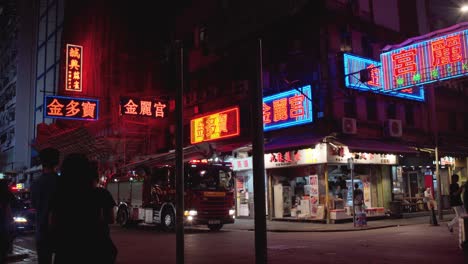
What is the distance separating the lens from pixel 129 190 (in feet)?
81.1

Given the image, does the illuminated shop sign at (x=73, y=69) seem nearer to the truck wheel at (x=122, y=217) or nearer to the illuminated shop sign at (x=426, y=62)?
the truck wheel at (x=122, y=217)

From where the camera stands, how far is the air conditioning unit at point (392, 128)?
85.6 ft

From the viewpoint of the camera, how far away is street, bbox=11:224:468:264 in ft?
38.4

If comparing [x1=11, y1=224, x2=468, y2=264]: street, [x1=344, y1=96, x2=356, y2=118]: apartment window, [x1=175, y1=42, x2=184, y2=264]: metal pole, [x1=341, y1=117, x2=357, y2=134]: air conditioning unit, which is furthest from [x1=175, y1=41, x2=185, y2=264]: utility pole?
[x1=344, y1=96, x2=356, y2=118]: apartment window

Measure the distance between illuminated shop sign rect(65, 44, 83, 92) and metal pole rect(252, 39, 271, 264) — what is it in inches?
1101

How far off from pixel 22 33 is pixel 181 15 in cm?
3669

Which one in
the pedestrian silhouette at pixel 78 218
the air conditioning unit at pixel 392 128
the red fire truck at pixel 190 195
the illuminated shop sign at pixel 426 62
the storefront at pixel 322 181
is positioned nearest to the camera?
the pedestrian silhouette at pixel 78 218

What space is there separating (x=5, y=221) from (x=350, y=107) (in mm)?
20057

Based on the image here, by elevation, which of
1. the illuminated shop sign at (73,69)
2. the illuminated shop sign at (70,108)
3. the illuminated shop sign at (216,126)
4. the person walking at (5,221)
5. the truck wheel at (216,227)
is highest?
the illuminated shop sign at (73,69)

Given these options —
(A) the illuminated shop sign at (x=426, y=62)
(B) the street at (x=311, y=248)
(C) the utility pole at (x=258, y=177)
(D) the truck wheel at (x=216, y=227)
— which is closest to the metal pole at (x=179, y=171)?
(C) the utility pole at (x=258, y=177)

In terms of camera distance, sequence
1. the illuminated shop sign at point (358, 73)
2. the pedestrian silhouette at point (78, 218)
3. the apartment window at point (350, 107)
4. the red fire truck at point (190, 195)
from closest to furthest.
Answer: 1. the pedestrian silhouette at point (78, 218)
2. the red fire truck at point (190, 195)
3. the illuminated shop sign at point (358, 73)
4. the apartment window at point (350, 107)

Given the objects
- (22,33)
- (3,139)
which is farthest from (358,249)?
(3,139)

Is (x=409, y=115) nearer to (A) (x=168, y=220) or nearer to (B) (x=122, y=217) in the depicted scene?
(A) (x=168, y=220)

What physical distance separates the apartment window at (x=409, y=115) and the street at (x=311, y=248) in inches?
444
